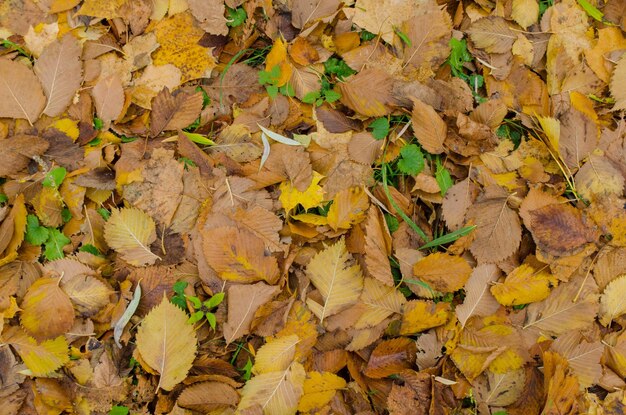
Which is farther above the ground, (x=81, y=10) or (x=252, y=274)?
(x=81, y=10)

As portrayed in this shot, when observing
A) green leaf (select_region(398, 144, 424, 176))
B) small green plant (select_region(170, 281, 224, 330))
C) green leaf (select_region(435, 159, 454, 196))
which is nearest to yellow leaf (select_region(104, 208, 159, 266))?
small green plant (select_region(170, 281, 224, 330))

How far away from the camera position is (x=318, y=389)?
5.50ft

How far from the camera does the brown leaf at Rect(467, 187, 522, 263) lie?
178cm

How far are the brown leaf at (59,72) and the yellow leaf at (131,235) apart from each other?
0.42 metres

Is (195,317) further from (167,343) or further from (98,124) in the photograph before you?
(98,124)

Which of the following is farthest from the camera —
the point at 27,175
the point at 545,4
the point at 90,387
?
the point at 545,4

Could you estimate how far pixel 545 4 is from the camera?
6.64ft

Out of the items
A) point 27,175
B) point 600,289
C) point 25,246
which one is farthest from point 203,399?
point 600,289

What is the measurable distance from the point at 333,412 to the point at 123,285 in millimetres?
762

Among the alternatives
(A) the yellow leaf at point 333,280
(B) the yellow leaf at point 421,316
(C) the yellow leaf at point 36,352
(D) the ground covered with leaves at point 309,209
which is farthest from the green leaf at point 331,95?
(C) the yellow leaf at point 36,352

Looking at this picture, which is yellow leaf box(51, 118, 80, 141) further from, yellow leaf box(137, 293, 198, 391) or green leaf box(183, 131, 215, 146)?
yellow leaf box(137, 293, 198, 391)

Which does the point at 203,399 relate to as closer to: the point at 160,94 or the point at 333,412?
the point at 333,412

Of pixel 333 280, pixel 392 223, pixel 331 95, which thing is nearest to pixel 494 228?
pixel 392 223

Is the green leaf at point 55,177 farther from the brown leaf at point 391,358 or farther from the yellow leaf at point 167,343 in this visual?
the brown leaf at point 391,358
